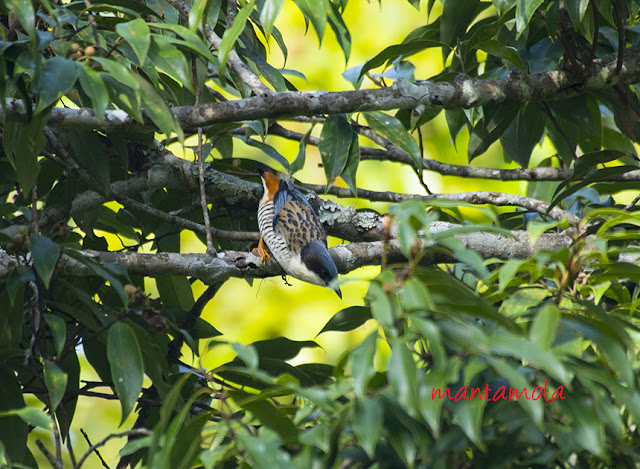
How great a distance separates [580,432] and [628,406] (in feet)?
0.36

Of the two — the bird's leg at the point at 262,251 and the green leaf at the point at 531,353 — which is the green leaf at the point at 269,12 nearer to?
the green leaf at the point at 531,353

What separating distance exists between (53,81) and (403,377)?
3.37 feet

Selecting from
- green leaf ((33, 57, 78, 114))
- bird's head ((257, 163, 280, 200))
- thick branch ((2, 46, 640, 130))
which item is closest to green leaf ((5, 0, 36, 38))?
green leaf ((33, 57, 78, 114))

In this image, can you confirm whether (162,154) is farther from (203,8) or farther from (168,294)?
(203,8)

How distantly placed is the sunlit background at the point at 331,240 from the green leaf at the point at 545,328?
137 inches

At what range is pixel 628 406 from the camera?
1146 mm

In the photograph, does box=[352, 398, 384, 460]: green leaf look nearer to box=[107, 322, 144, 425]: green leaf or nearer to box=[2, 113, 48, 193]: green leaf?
box=[107, 322, 144, 425]: green leaf

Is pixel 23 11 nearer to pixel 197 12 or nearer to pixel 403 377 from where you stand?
pixel 197 12

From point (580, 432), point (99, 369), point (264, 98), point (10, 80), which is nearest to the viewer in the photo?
point (580, 432)

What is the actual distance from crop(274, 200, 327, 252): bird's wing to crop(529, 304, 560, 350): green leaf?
214cm

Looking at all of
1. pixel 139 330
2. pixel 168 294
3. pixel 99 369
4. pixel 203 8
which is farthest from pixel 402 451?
pixel 168 294

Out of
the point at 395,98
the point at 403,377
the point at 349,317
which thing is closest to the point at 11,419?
the point at 349,317

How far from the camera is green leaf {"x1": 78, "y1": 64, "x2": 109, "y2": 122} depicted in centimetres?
150

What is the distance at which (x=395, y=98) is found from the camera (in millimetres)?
2523
